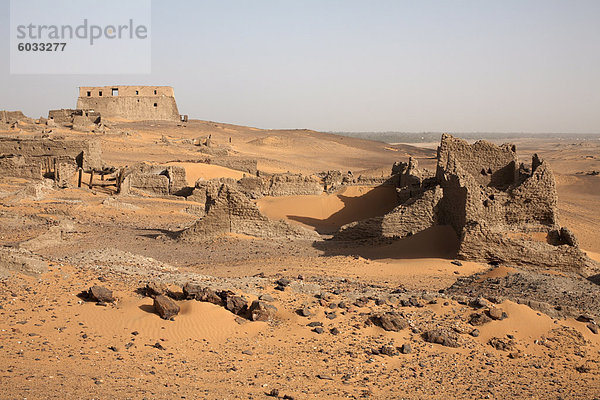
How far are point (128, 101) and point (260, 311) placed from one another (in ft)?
182

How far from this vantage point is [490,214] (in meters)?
13.0

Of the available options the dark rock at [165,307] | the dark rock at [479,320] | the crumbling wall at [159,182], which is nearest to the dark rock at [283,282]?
the dark rock at [165,307]

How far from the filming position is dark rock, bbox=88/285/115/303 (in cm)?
776

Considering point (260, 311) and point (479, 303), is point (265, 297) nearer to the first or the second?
point (260, 311)

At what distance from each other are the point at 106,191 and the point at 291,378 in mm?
18051

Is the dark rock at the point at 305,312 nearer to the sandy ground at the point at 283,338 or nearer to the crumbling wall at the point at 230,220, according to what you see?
the sandy ground at the point at 283,338

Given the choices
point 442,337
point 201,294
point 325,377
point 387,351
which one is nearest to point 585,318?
point 442,337

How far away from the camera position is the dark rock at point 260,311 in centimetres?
773

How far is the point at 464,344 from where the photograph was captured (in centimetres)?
753

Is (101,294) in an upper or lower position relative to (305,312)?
upper

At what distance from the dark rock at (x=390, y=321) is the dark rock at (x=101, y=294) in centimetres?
357

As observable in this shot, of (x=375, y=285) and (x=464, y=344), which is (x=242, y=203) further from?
(x=464, y=344)

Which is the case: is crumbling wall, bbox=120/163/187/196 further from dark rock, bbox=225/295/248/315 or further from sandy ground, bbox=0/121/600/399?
dark rock, bbox=225/295/248/315

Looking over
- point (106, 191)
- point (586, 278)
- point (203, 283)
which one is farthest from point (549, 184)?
point (106, 191)
